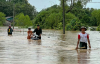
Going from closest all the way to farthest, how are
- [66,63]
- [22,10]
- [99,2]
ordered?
[66,63] < [99,2] < [22,10]

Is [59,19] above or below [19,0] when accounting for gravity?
below

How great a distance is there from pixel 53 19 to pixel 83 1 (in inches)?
396

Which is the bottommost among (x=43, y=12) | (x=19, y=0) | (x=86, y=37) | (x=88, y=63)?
(x=88, y=63)

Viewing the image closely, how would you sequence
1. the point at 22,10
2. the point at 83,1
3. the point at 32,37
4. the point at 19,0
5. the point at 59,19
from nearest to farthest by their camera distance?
1. the point at 32,37
2. the point at 59,19
3. the point at 83,1
4. the point at 22,10
5. the point at 19,0

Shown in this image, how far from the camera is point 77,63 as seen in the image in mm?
9039

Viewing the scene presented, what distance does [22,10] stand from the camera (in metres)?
119

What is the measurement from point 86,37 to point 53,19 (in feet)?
150

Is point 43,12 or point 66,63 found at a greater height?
point 43,12

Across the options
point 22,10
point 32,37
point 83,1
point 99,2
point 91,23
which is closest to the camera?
point 32,37

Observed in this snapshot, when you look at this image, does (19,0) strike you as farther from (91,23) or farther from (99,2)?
(99,2)

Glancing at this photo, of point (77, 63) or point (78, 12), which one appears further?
point (78, 12)

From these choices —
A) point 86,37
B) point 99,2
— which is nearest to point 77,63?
point 86,37

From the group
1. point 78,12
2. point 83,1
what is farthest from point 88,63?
point 78,12

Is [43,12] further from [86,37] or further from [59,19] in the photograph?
[86,37]
